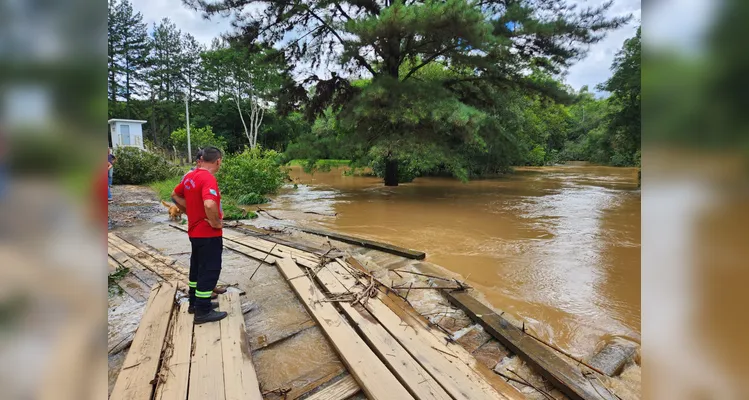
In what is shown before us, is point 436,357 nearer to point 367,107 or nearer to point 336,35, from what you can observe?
point 367,107

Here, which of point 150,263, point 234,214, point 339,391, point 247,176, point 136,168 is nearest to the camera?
point 339,391

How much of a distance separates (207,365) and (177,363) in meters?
0.20

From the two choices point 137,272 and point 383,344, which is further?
point 137,272

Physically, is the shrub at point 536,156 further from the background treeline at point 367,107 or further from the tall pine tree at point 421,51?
the tall pine tree at point 421,51

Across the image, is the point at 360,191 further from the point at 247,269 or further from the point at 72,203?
the point at 72,203

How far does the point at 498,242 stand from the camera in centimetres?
709

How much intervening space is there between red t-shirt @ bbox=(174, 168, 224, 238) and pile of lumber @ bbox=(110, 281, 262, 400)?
0.74m

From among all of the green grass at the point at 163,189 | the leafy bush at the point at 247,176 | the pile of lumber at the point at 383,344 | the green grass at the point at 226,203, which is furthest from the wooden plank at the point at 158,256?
the leafy bush at the point at 247,176

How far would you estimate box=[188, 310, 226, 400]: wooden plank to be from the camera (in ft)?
7.26

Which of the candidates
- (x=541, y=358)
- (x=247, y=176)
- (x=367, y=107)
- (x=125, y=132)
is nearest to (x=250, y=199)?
(x=247, y=176)

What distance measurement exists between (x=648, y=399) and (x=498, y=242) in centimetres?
670

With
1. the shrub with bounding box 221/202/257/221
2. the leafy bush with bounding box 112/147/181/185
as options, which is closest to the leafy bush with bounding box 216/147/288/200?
the shrub with bounding box 221/202/257/221

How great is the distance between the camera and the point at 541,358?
8.75 feet

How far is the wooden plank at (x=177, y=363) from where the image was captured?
7.22 feet
